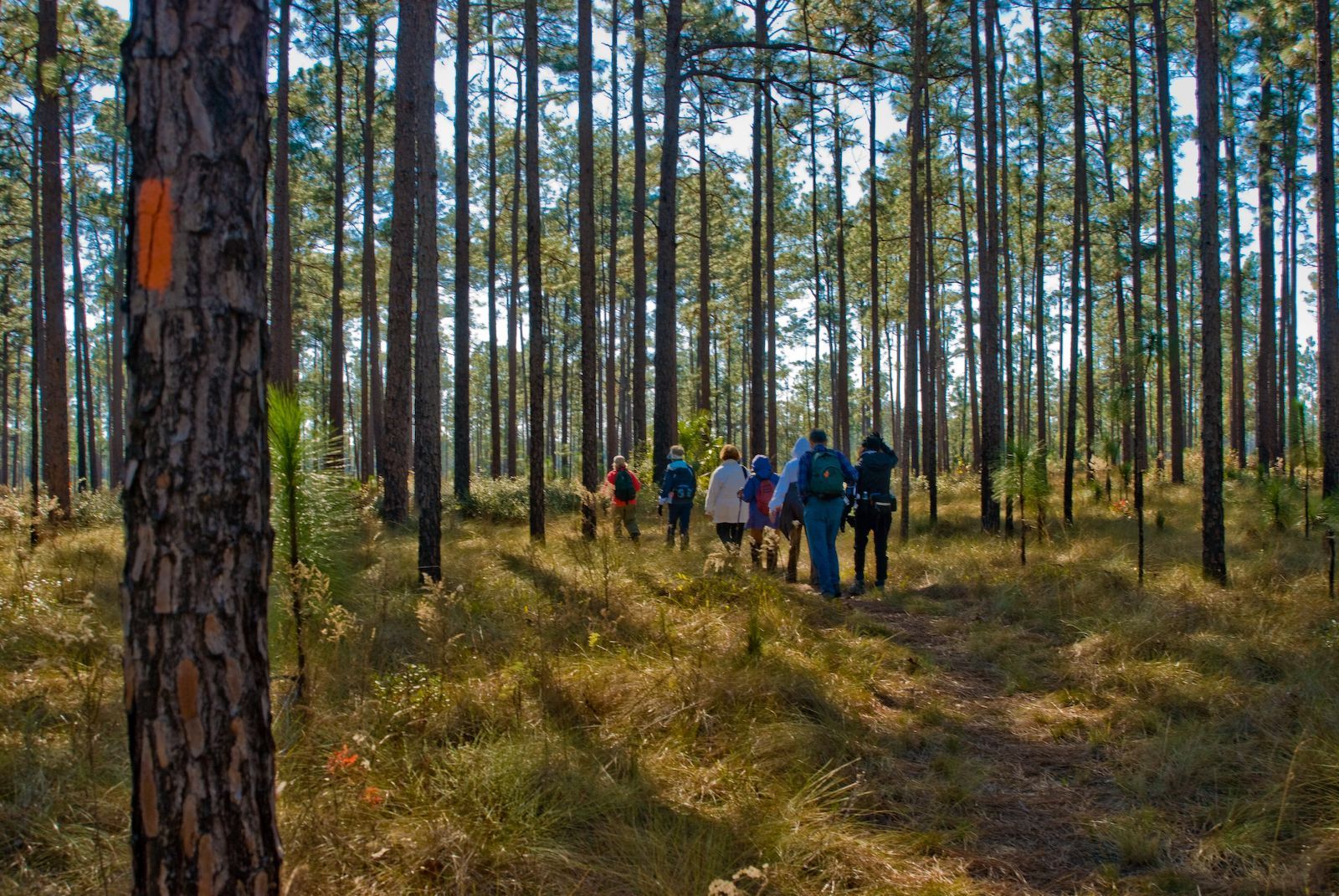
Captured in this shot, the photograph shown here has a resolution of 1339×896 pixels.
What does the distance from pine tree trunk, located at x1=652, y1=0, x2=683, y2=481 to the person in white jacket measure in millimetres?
5492

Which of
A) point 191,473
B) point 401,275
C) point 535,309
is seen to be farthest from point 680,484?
point 191,473

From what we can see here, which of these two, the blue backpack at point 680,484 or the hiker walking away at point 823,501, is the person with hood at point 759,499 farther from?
the blue backpack at point 680,484

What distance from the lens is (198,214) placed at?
7.54 feet

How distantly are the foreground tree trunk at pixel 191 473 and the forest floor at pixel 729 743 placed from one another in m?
0.74

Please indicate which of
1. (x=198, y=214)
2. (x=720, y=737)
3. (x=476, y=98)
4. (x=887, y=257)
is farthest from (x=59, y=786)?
(x=887, y=257)

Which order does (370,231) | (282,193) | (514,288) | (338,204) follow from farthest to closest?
1. (514,288)
2. (370,231)
3. (338,204)
4. (282,193)

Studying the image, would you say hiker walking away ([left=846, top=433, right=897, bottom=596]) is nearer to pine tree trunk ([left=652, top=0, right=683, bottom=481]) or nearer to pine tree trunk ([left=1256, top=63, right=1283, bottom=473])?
pine tree trunk ([left=652, top=0, right=683, bottom=481])

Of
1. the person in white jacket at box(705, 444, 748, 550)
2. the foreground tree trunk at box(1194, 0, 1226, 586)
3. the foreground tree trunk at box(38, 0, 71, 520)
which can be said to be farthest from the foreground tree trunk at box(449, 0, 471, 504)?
the foreground tree trunk at box(1194, 0, 1226, 586)

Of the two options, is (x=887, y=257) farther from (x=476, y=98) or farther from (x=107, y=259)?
(x=107, y=259)

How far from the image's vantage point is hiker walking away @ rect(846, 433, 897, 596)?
973 cm


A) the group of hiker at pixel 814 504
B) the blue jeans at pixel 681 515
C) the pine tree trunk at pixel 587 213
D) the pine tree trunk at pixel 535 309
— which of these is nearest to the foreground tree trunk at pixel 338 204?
the pine tree trunk at pixel 587 213

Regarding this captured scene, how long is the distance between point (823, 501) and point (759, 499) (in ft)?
5.37

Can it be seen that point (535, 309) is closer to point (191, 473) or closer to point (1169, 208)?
point (191, 473)

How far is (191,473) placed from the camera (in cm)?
227
